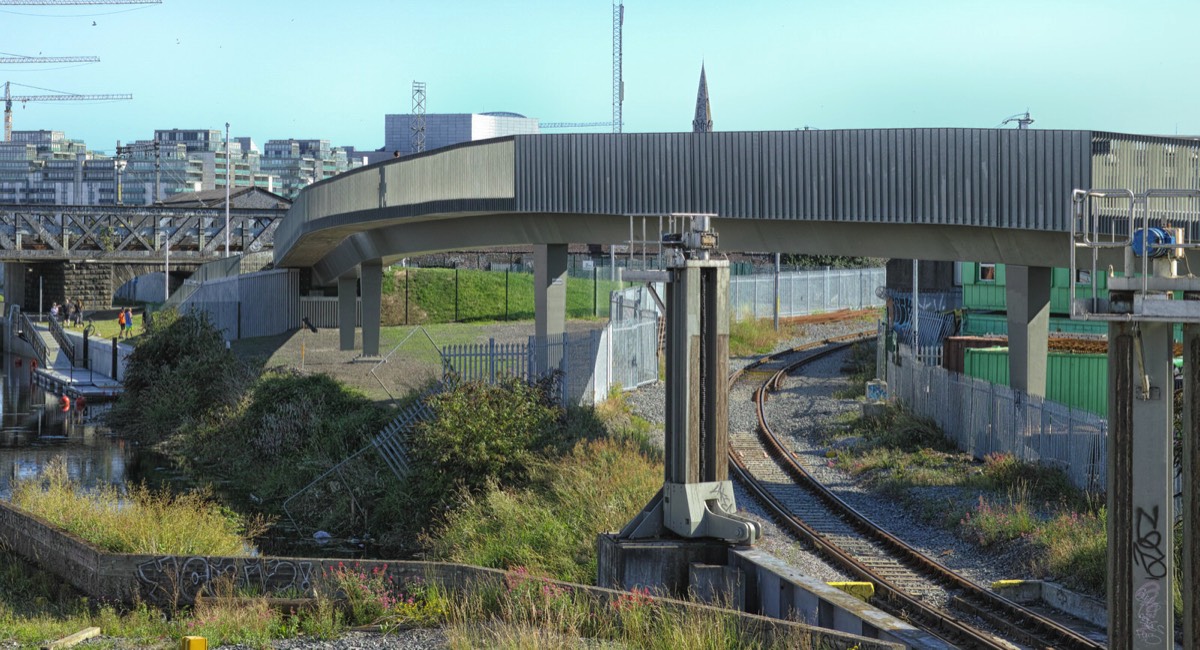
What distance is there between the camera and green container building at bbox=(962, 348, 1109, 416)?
2394cm

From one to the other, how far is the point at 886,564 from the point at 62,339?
46.0 meters

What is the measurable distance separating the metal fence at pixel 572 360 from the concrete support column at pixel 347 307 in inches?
441

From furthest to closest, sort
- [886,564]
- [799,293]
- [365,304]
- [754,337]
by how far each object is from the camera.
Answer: [799,293]
[754,337]
[365,304]
[886,564]

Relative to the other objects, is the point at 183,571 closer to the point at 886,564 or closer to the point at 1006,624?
the point at 886,564

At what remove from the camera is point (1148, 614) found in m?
9.49

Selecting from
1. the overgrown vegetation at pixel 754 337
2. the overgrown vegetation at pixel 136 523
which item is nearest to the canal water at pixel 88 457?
the overgrown vegetation at pixel 136 523

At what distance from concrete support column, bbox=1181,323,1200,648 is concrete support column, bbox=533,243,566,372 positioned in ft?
56.3

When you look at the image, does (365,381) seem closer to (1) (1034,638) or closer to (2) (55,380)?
(2) (55,380)

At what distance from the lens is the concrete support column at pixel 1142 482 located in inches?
369

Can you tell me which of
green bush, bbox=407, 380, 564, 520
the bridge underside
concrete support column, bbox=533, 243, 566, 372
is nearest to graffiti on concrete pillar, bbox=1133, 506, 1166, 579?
the bridge underside

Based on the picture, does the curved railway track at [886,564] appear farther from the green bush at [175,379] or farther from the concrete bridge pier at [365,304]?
the green bush at [175,379]

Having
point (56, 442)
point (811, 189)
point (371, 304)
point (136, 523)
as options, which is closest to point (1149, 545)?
point (811, 189)

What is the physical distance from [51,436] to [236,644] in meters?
25.2

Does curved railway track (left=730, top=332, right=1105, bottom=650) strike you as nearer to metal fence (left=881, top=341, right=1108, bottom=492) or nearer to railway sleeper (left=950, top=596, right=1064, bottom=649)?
railway sleeper (left=950, top=596, right=1064, bottom=649)
